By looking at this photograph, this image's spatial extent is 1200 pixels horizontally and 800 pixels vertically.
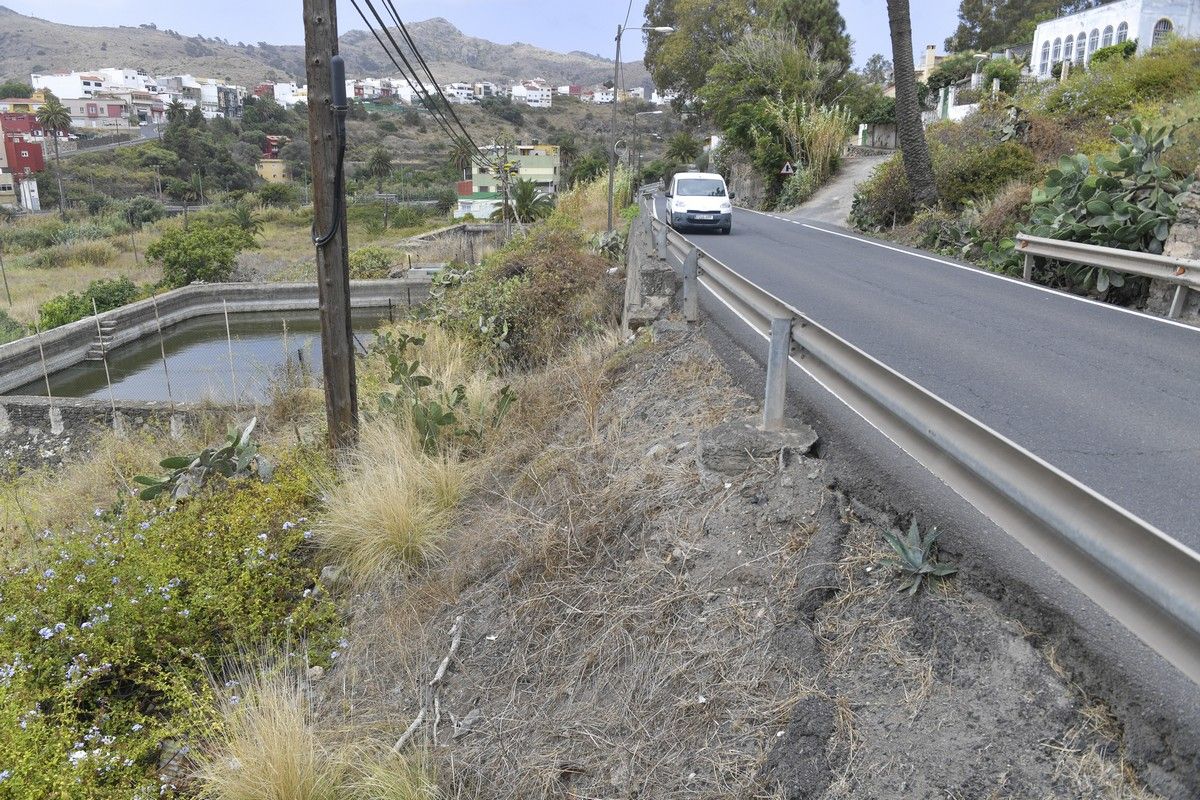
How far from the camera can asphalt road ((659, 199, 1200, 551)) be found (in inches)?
198

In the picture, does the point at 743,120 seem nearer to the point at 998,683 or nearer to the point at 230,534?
the point at 230,534

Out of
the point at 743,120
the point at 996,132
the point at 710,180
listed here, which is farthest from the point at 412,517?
the point at 743,120

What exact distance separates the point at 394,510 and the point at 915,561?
167 inches

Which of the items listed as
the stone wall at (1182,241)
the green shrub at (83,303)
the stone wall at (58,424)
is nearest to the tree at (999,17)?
the green shrub at (83,303)

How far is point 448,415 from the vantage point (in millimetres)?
8156

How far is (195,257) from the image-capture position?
4166 centimetres

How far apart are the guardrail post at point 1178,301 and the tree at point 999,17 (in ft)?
237

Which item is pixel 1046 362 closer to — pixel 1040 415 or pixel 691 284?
pixel 1040 415

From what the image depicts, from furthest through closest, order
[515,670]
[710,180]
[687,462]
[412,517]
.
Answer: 1. [710,180]
2. [412,517]
3. [687,462]
4. [515,670]

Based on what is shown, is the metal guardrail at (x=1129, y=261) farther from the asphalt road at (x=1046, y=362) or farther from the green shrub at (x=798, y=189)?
the green shrub at (x=798, y=189)

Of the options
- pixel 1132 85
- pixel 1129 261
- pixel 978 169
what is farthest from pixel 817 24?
pixel 1129 261

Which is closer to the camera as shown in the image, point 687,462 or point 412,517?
point 687,462

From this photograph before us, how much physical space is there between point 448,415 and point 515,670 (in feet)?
13.1

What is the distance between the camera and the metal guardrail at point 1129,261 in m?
9.65
